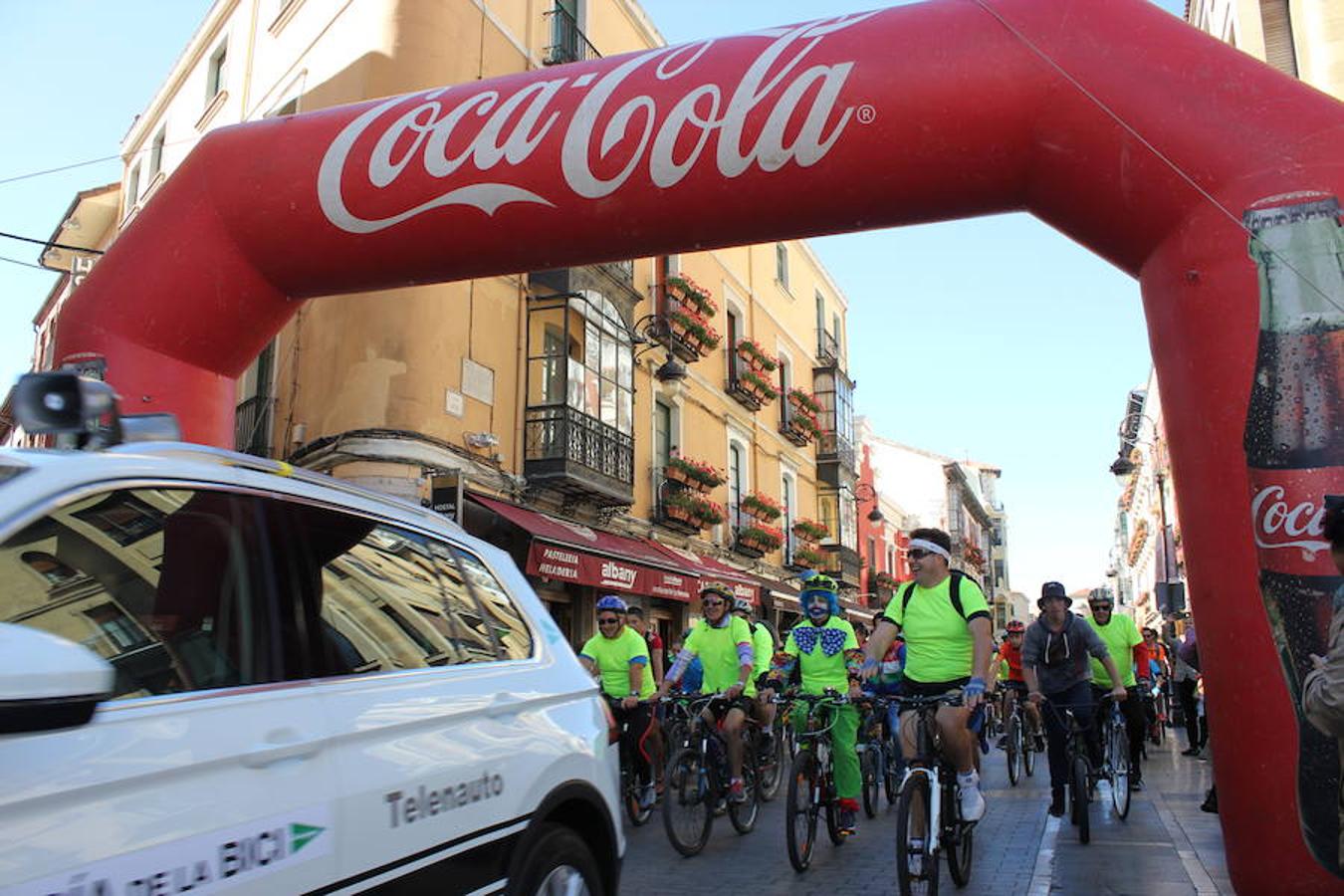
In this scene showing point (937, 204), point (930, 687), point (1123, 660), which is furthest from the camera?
point (1123, 660)

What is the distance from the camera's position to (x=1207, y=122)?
556 cm

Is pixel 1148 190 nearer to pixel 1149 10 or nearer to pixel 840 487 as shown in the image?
pixel 1149 10

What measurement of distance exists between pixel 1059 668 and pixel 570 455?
8933 millimetres

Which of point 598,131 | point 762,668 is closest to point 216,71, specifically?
point 598,131

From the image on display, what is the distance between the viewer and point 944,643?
6059mm

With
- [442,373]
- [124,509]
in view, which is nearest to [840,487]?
[442,373]

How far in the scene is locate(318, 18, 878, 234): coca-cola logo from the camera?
251 inches

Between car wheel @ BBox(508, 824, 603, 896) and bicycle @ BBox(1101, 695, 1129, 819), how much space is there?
5.97 m

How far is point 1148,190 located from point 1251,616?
226cm

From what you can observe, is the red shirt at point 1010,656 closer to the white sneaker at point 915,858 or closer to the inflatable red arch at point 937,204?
the inflatable red arch at point 937,204

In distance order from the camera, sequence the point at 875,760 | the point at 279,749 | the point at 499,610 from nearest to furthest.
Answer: the point at 279,749 → the point at 499,610 → the point at 875,760

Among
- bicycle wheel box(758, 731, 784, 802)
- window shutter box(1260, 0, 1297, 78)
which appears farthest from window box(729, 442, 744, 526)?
bicycle wheel box(758, 731, 784, 802)

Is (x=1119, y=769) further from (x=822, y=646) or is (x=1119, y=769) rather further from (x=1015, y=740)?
(x=1015, y=740)

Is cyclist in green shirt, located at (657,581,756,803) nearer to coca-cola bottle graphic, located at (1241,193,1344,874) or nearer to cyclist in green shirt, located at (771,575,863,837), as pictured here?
cyclist in green shirt, located at (771,575,863,837)
